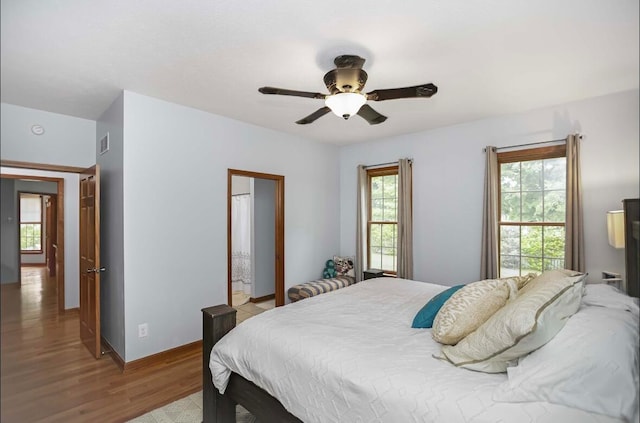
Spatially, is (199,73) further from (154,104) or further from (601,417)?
(601,417)

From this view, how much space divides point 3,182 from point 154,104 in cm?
289

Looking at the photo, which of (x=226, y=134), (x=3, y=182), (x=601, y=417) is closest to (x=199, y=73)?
(x=226, y=134)

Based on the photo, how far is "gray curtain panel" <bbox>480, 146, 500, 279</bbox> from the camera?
3.39m

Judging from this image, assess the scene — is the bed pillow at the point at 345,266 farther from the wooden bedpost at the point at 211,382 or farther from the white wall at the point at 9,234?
the white wall at the point at 9,234

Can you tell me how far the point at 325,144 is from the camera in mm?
4773

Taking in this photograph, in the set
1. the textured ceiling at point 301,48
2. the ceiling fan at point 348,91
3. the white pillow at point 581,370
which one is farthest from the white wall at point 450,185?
the white pillow at point 581,370

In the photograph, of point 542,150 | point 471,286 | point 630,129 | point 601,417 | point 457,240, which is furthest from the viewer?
point 457,240

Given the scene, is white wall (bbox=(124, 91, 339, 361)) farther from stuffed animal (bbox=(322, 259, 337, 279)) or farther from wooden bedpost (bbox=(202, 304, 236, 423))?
stuffed animal (bbox=(322, 259, 337, 279))

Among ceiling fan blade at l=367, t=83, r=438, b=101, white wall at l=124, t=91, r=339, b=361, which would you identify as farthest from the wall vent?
ceiling fan blade at l=367, t=83, r=438, b=101

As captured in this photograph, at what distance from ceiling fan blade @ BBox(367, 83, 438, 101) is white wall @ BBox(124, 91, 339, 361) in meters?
1.99

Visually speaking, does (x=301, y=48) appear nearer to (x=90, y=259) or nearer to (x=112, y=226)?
(x=112, y=226)

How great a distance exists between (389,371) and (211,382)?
1189mm

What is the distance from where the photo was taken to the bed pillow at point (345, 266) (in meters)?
4.66

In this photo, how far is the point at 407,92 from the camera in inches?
79.0
